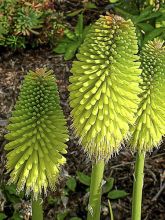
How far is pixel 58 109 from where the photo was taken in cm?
315

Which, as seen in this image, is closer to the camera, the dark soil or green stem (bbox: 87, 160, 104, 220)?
green stem (bbox: 87, 160, 104, 220)

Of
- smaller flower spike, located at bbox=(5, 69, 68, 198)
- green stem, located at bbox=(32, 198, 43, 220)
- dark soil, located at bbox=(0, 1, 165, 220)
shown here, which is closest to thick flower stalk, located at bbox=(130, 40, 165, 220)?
smaller flower spike, located at bbox=(5, 69, 68, 198)

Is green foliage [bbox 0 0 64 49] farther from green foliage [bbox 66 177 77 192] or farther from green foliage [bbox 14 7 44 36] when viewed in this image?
green foliage [bbox 66 177 77 192]

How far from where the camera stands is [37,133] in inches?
126

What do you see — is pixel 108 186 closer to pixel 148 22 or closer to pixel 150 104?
pixel 150 104

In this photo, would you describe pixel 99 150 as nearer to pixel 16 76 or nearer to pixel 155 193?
pixel 155 193

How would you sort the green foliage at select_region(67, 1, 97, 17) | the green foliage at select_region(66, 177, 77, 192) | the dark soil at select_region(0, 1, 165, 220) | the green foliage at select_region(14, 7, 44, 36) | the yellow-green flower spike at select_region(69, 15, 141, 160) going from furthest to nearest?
the green foliage at select_region(67, 1, 97, 17) < the green foliage at select_region(14, 7, 44, 36) < the green foliage at select_region(66, 177, 77, 192) < the dark soil at select_region(0, 1, 165, 220) < the yellow-green flower spike at select_region(69, 15, 141, 160)

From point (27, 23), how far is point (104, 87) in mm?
3861

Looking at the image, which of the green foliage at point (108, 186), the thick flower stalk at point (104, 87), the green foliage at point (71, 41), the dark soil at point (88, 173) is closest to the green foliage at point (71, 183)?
the dark soil at point (88, 173)

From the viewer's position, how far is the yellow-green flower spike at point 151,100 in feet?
10.4

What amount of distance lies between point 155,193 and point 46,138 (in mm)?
2338

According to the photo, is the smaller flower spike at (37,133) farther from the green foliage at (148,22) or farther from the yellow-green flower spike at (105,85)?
the green foliage at (148,22)

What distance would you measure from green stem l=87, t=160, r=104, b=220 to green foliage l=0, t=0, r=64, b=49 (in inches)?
142

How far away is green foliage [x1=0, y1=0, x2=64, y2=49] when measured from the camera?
21.9 ft
